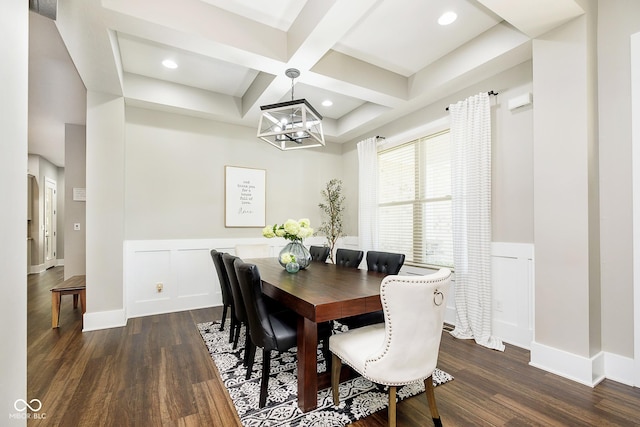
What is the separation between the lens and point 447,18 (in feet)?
8.84

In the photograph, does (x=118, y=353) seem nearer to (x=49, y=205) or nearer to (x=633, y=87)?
(x=633, y=87)

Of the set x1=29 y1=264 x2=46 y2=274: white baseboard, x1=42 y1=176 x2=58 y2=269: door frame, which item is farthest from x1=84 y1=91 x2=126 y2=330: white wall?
x1=42 y1=176 x2=58 y2=269: door frame

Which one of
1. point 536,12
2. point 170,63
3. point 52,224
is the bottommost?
point 52,224

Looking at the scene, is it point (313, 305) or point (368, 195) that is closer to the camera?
point (313, 305)

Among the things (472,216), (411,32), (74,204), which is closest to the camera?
(411,32)

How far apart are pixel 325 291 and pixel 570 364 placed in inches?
79.4

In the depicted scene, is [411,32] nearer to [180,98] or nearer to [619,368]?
[180,98]

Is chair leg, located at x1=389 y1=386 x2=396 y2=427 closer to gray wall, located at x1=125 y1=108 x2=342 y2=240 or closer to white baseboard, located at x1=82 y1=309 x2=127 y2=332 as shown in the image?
white baseboard, located at x1=82 y1=309 x2=127 y2=332

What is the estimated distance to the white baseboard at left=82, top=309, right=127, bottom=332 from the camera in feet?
11.0

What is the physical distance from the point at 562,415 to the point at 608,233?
1416 millimetres

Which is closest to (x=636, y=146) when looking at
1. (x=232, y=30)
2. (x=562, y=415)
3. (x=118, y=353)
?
(x=562, y=415)

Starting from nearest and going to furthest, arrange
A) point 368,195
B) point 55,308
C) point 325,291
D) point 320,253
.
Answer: point 325,291 → point 55,308 → point 320,253 → point 368,195

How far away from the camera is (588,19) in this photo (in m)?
2.32

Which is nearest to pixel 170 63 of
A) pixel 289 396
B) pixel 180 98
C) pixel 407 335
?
pixel 180 98
